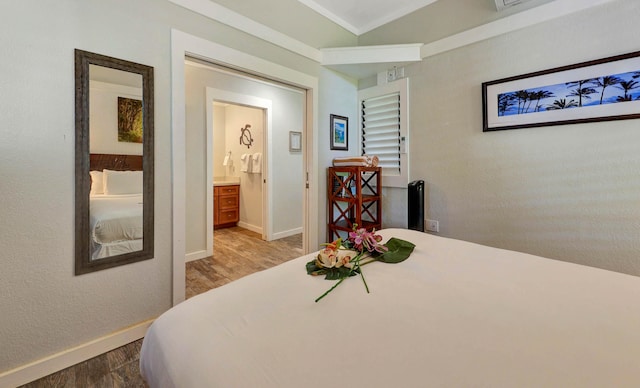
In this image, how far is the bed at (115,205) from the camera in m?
1.61

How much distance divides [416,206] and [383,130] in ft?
3.29

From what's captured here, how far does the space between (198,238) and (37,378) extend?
2011mm

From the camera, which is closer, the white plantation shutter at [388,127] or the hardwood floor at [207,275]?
the hardwood floor at [207,275]

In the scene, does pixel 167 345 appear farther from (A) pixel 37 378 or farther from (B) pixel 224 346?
(A) pixel 37 378

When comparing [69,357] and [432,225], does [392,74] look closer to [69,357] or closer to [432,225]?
[432,225]

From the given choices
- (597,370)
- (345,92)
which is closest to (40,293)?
(597,370)

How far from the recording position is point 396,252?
1.27m

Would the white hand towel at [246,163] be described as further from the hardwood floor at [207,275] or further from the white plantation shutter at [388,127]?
the white plantation shutter at [388,127]

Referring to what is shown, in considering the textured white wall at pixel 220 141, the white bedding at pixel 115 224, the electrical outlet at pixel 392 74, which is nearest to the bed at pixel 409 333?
the white bedding at pixel 115 224

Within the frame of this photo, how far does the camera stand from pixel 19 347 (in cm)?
140

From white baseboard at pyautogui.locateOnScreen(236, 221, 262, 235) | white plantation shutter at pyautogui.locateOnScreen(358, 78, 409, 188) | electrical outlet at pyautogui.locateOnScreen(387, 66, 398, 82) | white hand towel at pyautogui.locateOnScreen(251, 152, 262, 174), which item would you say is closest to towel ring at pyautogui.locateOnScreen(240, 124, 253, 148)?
white hand towel at pyautogui.locateOnScreen(251, 152, 262, 174)

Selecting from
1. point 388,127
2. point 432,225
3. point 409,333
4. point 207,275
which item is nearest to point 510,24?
point 388,127

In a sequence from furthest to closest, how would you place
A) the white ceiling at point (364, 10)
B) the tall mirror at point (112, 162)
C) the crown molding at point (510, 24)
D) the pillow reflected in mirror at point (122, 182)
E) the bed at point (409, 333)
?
the white ceiling at point (364, 10)
the crown molding at point (510, 24)
the pillow reflected in mirror at point (122, 182)
the tall mirror at point (112, 162)
the bed at point (409, 333)

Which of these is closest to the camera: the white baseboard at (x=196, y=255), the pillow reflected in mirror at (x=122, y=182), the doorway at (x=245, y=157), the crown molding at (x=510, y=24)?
the pillow reflected in mirror at (x=122, y=182)
